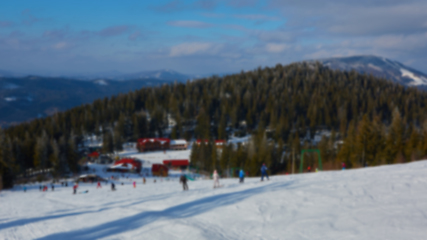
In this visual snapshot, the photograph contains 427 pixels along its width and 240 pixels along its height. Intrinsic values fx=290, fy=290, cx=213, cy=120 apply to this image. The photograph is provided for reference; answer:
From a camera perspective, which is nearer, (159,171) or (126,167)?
(159,171)

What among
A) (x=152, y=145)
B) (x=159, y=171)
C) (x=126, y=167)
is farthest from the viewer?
(x=152, y=145)

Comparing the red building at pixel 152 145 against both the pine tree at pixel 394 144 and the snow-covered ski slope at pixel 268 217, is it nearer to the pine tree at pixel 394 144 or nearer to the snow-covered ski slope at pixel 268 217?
the pine tree at pixel 394 144

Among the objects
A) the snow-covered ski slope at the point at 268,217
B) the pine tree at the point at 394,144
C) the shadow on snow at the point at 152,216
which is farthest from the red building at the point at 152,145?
the shadow on snow at the point at 152,216

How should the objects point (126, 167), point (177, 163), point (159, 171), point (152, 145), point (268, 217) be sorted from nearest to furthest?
point (268, 217)
point (159, 171)
point (126, 167)
point (177, 163)
point (152, 145)

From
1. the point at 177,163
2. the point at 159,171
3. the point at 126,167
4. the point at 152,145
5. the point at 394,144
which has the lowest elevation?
the point at 177,163

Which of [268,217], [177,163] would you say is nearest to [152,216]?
[268,217]

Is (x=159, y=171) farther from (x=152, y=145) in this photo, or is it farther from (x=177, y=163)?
(x=152, y=145)

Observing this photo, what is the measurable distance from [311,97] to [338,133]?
1159 inches

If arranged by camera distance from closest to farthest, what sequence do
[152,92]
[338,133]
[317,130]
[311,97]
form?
1. [338,133]
2. [317,130]
3. [311,97]
4. [152,92]

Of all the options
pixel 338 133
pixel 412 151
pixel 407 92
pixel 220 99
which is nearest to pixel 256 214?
pixel 412 151

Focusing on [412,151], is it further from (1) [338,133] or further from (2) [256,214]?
(1) [338,133]

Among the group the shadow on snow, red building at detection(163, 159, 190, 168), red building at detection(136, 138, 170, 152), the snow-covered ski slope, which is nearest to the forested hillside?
red building at detection(163, 159, 190, 168)

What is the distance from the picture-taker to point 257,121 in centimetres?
10206

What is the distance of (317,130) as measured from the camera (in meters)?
93.9
